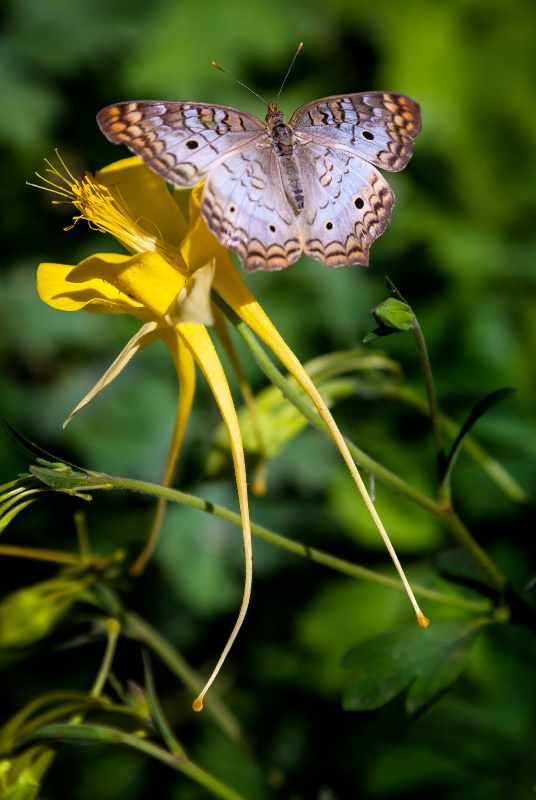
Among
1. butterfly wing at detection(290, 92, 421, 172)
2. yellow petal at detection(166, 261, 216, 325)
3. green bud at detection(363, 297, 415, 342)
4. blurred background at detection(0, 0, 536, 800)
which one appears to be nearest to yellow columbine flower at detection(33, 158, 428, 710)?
yellow petal at detection(166, 261, 216, 325)

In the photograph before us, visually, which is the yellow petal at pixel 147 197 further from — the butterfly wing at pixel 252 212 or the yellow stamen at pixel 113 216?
the butterfly wing at pixel 252 212

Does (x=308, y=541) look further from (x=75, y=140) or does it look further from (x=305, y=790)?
(x=75, y=140)

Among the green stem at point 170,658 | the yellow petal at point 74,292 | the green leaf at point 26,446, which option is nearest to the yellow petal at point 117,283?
the yellow petal at point 74,292

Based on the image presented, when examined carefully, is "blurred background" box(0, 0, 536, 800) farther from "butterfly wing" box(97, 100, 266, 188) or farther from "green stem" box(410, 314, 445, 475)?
"butterfly wing" box(97, 100, 266, 188)

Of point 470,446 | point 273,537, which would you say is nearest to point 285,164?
point 273,537

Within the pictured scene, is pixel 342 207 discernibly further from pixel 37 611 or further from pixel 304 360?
pixel 304 360

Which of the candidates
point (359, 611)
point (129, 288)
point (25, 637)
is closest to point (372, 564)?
point (359, 611)
